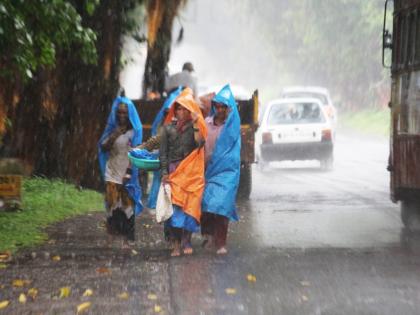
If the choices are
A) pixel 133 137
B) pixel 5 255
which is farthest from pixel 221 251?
pixel 5 255

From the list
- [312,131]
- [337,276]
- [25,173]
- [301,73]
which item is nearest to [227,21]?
[301,73]

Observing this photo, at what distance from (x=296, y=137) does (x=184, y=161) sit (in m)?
12.4

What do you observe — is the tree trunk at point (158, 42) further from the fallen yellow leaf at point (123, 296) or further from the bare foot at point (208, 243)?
the fallen yellow leaf at point (123, 296)

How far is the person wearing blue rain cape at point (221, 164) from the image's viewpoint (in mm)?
9008

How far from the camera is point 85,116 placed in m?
13.9

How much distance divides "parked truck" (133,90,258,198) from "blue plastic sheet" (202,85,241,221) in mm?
5539

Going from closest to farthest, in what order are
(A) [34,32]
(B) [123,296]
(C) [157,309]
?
(C) [157,309]
(B) [123,296]
(A) [34,32]

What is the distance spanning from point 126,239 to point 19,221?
1.81 m

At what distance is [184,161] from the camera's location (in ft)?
29.0

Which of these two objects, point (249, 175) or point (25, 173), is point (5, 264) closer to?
point (25, 173)

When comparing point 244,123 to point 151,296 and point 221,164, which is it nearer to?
point 221,164

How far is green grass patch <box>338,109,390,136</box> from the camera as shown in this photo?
41.6 m

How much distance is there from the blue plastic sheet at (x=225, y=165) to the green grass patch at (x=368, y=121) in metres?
30.8

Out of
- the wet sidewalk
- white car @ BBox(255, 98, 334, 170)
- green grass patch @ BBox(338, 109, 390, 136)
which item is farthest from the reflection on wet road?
green grass patch @ BBox(338, 109, 390, 136)
